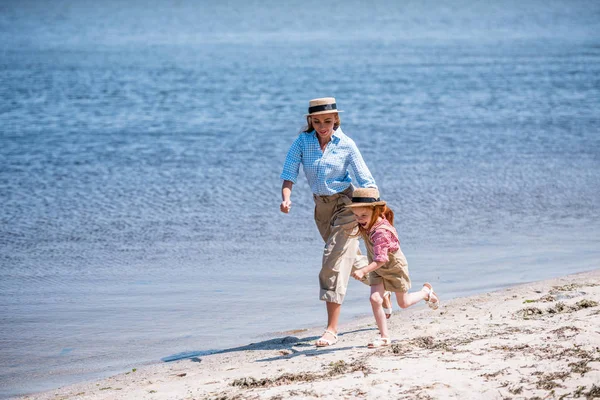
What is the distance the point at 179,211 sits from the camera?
1108cm

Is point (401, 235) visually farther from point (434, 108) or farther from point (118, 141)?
point (434, 108)

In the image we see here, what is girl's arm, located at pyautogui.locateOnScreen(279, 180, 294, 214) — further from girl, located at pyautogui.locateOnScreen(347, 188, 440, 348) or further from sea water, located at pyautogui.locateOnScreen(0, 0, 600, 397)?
sea water, located at pyautogui.locateOnScreen(0, 0, 600, 397)

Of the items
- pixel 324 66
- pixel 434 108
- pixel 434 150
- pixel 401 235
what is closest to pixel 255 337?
pixel 401 235

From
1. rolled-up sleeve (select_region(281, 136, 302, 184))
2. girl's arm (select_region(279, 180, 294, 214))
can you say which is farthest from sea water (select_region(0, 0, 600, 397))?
rolled-up sleeve (select_region(281, 136, 302, 184))

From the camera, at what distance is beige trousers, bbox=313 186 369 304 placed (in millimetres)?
6086

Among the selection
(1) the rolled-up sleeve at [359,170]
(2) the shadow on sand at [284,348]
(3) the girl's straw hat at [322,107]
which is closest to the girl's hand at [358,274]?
(2) the shadow on sand at [284,348]

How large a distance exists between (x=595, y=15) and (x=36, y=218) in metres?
54.7

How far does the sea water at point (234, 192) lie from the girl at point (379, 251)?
4.46ft

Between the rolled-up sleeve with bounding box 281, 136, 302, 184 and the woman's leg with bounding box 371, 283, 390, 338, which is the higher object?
the rolled-up sleeve with bounding box 281, 136, 302, 184

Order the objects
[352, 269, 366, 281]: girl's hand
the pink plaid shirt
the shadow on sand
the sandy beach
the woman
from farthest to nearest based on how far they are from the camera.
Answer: the woman < the shadow on sand < the pink plaid shirt < [352, 269, 366, 281]: girl's hand < the sandy beach

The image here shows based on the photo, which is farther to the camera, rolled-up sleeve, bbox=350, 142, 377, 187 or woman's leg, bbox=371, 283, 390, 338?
rolled-up sleeve, bbox=350, 142, 377, 187

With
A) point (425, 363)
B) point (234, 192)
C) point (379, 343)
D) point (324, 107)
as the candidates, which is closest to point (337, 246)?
point (379, 343)

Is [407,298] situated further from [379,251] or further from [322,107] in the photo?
[322,107]

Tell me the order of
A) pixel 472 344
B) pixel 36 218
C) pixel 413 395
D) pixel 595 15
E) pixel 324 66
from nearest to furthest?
pixel 413 395 → pixel 472 344 → pixel 36 218 → pixel 324 66 → pixel 595 15
